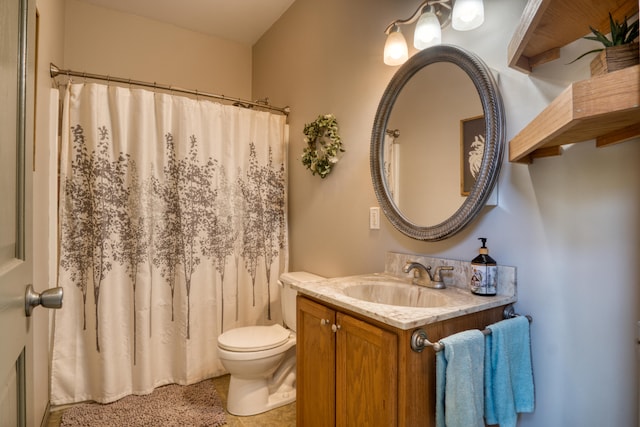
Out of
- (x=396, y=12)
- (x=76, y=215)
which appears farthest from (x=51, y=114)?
(x=396, y=12)

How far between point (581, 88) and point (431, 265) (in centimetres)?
98

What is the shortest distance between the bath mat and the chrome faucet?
1328 mm

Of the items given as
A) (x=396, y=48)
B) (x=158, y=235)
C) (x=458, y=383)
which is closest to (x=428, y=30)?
(x=396, y=48)

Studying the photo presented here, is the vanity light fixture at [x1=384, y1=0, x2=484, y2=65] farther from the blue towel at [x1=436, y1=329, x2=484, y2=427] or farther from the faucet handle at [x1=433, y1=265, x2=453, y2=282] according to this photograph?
the blue towel at [x1=436, y1=329, x2=484, y2=427]

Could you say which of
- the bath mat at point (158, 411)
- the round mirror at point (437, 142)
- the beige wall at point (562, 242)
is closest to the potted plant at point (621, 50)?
the beige wall at point (562, 242)

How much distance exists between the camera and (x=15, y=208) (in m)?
0.73

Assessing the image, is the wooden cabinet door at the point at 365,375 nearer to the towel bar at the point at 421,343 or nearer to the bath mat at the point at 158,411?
the towel bar at the point at 421,343

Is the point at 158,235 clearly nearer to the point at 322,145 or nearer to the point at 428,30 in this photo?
the point at 322,145

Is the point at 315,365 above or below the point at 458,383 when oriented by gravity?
below

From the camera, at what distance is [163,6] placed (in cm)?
264

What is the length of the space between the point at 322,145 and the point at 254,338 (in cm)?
126

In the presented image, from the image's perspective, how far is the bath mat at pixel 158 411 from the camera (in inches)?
73.7

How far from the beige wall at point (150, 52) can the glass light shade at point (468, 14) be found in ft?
7.60

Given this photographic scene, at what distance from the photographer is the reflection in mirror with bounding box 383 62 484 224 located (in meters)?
1.46
